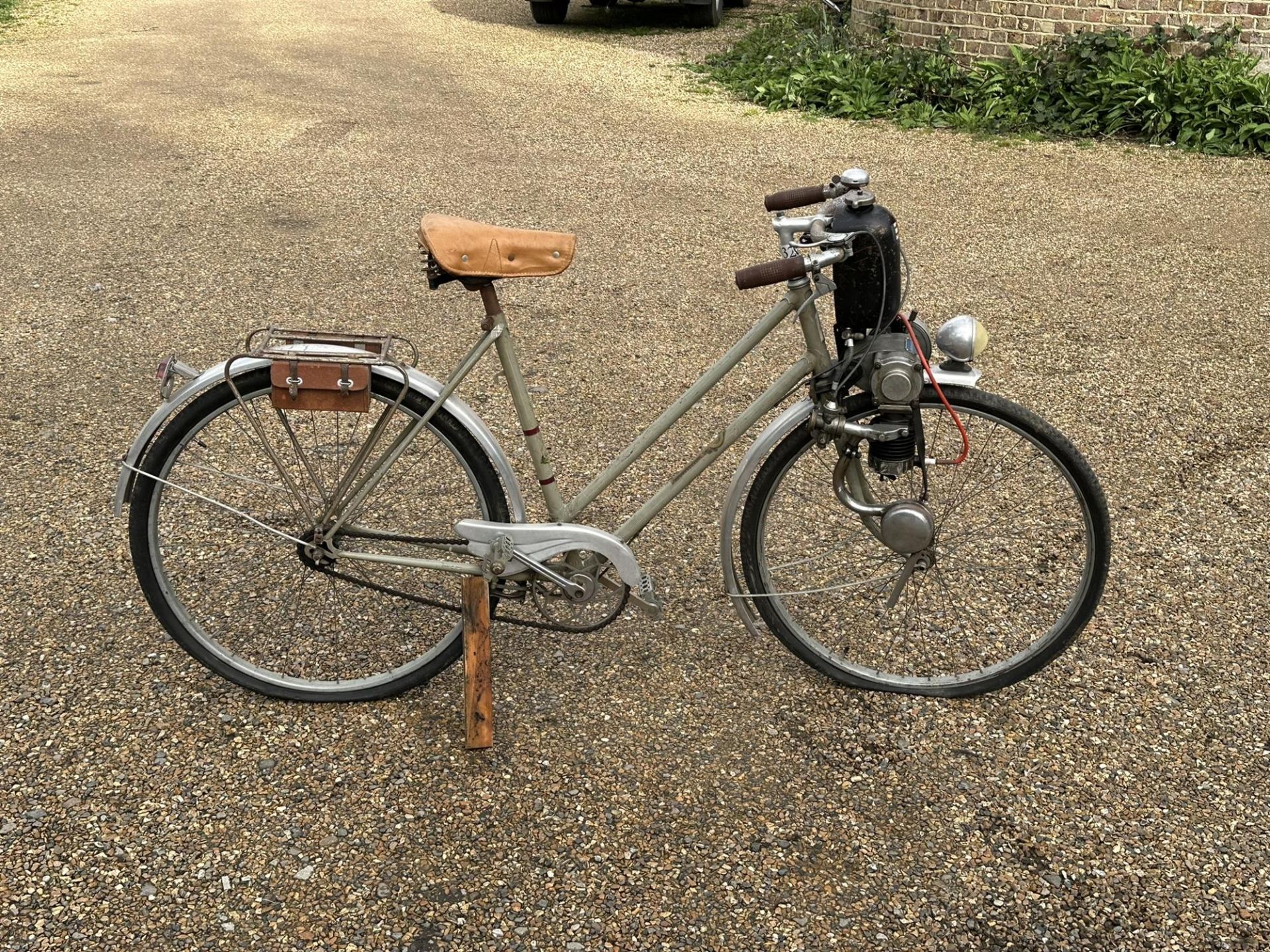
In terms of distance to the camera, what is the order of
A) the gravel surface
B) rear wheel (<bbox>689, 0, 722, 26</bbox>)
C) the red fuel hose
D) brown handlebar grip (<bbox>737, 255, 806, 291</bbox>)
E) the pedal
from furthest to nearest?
rear wheel (<bbox>689, 0, 722, 26</bbox>) → the pedal → the red fuel hose → brown handlebar grip (<bbox>737, 255, 806, 291</bbox>) → the gravel surface

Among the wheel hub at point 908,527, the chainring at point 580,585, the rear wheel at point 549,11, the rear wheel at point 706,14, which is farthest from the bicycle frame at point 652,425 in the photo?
the rear wheel at point 549,11

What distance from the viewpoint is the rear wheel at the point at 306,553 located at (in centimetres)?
307

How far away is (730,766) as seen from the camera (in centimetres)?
306

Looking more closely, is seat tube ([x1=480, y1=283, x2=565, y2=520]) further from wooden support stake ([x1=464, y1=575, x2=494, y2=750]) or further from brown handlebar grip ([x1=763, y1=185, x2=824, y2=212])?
brown handlebar grip ([x1=763, y1=185, x2=824, y2=212])

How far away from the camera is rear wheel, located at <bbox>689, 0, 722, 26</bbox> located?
12805 mm

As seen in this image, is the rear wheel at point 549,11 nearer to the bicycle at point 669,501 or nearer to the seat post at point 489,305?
the bicycle at point 669,501

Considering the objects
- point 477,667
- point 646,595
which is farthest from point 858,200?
point 477,667

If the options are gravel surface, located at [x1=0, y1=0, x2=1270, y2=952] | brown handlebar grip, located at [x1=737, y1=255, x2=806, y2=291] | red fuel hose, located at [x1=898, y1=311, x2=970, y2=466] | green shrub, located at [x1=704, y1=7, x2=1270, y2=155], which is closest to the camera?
gravel surface, located at [x1=0, y1=0, x2=1270, y2=952]

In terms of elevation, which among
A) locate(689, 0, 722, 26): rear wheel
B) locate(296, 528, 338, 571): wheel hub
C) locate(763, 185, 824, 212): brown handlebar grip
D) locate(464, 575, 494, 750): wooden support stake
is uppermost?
locate(763, 185, 824, 212): brown handlebar grip

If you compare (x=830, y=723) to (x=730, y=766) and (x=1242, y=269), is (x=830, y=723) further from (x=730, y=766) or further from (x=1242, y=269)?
(x=1242, y=269)

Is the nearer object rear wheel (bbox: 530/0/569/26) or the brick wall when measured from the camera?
the brick wall

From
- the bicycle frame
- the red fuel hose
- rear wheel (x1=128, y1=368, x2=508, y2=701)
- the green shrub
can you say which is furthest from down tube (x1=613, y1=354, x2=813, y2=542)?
the green shrub

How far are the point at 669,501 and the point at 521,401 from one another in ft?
1.62

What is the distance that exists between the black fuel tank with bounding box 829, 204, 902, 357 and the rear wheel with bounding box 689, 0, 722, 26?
10758 mm
